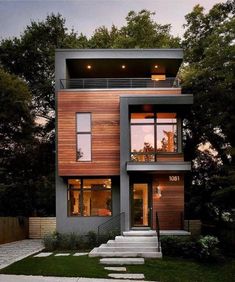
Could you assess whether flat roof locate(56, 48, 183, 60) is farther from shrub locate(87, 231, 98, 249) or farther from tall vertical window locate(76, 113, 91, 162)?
shrub locate(87, 231, 98, 249)

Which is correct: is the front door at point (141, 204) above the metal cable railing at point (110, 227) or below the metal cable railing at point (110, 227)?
above

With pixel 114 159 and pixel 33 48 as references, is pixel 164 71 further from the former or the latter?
pixel 33 48

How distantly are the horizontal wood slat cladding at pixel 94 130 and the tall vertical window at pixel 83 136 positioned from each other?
0.68ft

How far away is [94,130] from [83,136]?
62 cm

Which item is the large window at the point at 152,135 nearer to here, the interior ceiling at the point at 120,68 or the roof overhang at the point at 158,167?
the roof overhang at the point at 158,167

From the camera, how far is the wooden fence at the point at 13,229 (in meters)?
23.5

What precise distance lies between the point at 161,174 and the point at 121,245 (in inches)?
202

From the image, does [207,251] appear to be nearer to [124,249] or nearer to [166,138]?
[124,249]

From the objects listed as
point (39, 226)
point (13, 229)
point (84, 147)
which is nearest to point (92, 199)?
point (84, 147)

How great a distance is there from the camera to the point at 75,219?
2159 centimetres

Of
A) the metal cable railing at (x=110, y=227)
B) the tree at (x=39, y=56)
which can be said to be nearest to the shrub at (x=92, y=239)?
the metal cable railing at (x=110, y=227)

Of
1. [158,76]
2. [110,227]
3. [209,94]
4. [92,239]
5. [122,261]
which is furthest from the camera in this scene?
[209,94]

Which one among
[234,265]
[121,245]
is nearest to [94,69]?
[121,245]

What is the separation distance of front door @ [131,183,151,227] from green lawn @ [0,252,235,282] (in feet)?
17.2
